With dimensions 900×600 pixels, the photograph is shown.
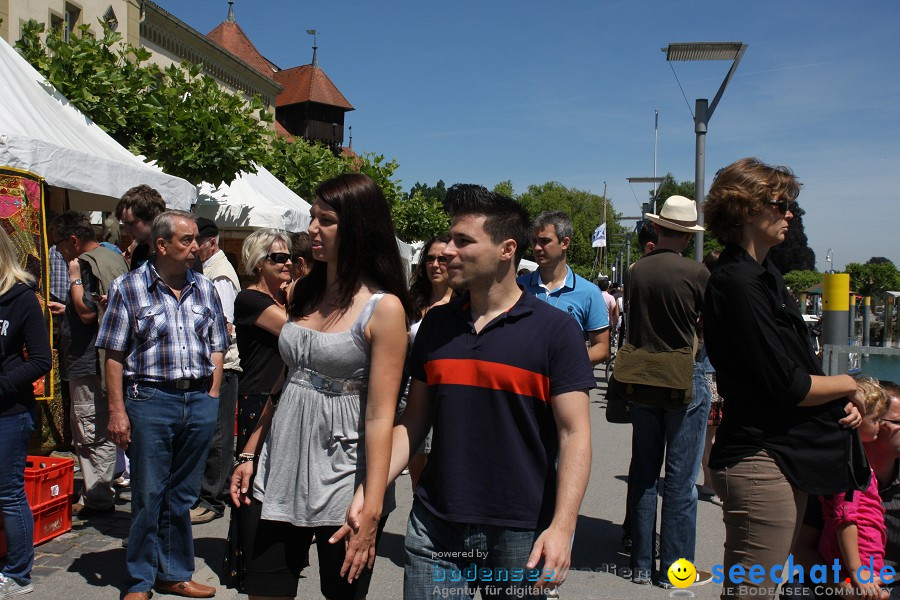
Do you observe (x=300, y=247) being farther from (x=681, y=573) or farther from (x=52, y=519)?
(x=681, y=573)

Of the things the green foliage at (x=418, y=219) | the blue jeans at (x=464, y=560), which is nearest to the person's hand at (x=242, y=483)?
the blue jeans at (x=464, y=560)

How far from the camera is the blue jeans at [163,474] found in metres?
3.94

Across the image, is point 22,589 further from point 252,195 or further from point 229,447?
point 252,195

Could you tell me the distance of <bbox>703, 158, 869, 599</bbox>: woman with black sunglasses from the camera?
8.49ft

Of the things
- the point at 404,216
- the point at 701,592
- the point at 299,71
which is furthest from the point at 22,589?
the point at 299,71

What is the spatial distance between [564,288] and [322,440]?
256cm

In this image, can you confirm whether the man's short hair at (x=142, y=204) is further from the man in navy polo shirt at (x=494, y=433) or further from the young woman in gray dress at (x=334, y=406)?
the man in navy polo shirt at (x=494, y=433)

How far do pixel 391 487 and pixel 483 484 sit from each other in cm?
52

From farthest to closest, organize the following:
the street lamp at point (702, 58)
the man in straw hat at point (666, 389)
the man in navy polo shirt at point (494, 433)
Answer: the street lamp at point (702, 58) → the man in straw hat at point (666, 389) → the man in navy polo shirt at point (494, 433)

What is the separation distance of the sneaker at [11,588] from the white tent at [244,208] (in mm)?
6627

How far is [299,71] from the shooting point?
6462 cm

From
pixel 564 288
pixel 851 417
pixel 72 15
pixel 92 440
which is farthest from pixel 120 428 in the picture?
pixel 72 15

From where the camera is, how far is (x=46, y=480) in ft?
15.7

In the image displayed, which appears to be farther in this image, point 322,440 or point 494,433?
point 322,440
